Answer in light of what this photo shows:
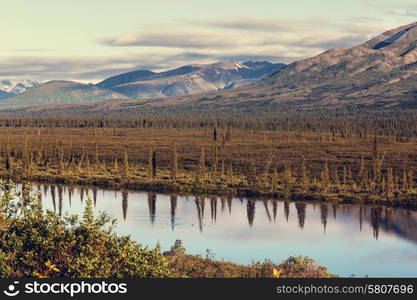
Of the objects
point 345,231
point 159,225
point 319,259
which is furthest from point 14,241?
point 345,231

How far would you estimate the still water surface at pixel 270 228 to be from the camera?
90.4 meters

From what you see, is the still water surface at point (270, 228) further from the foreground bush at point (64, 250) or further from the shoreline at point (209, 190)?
the foreground bush at point (64, 250)

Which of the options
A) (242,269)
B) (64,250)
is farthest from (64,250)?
(242,269)

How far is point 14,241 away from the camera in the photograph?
42250 millimetres

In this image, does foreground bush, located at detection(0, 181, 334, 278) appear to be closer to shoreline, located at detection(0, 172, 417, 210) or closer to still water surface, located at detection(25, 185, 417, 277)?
still water surface, located at detection(25, 185, 417, 277)

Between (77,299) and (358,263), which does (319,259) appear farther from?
(77,299)

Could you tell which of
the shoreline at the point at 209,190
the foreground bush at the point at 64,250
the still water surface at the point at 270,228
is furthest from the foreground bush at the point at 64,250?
the shoreline at the point at 209,190

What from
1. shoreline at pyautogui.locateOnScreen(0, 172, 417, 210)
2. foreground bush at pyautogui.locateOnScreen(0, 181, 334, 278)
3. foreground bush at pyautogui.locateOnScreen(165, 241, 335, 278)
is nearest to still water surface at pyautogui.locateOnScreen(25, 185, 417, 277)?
shoreline at pyautogui.locateOnScreen(0, 172, 417, 210)

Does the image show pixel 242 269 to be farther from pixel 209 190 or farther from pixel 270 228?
pixel 209 190

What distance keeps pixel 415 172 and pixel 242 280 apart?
137m

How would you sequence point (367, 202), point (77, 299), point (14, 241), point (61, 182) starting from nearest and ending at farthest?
point (77, 299) → point (14, 241) → point (367, 202) → point (61, 182)

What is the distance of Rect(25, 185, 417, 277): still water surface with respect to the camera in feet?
297

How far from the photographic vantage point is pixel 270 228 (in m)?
109

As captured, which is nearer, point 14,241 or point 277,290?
point 277,290
